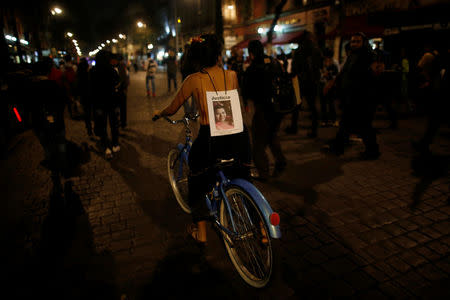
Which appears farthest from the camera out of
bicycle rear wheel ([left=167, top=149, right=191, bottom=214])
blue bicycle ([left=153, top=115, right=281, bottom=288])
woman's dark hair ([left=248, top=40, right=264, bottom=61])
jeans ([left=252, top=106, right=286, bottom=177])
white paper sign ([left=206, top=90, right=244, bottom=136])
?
jeans ([left=252, top=106, right=286, bottom=177])

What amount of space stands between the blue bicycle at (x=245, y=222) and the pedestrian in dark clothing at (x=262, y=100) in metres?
1.51

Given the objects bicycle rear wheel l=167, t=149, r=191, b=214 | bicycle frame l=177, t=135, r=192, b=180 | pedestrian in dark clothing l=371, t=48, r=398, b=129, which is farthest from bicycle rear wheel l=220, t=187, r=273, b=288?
pedestrian in dark clothing l=371, t=48, r=398, b=129

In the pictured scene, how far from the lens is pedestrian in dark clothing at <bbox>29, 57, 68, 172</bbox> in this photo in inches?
180

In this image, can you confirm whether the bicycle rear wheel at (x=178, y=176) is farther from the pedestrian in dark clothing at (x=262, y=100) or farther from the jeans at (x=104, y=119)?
the jeans at (x=104, y=119)

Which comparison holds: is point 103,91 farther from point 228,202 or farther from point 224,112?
point 228,202

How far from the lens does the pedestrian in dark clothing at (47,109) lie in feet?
15.0

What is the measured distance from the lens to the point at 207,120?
264cm

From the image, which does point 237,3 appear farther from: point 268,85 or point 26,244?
point 26,244

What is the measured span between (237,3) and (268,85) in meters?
29.1

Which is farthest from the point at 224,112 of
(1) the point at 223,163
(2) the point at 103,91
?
(2) the point at 103,91

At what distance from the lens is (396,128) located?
803cm

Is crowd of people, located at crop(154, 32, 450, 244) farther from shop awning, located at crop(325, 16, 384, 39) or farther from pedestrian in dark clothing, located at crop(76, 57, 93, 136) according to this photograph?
shop awning, located at crop(325, 16, 384, 39)

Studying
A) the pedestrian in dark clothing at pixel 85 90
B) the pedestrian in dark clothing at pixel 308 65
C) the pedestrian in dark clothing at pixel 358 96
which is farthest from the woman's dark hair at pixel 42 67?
the pedestrian in dark clothing at pixel 358 96

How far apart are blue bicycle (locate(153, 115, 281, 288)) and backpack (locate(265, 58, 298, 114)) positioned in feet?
7.44
